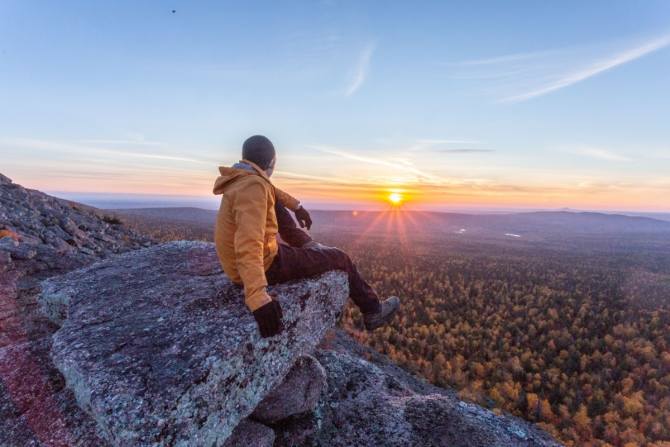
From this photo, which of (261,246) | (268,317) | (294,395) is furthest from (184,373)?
(294,395)

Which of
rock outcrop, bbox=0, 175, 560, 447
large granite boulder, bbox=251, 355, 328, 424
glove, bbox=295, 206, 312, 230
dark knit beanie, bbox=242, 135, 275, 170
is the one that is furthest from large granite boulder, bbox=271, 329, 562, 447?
dark knit beanie, bbox=242, 135, 275, 170

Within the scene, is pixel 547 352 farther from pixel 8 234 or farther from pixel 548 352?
pixel 8 234

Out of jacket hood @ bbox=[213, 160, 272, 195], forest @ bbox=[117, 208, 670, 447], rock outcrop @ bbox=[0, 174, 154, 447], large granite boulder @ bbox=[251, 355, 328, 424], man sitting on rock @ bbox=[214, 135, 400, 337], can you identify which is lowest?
forest @ bbox=[117, 208, 670, 447]

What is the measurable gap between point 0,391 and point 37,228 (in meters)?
10.9

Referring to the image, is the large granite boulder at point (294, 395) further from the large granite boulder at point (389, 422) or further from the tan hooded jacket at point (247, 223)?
the tan hooded jacket at point (247, 223)

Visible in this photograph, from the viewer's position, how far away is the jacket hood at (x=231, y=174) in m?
4.08

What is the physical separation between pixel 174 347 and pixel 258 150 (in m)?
2.72

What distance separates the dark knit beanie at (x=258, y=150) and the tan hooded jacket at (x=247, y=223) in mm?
152

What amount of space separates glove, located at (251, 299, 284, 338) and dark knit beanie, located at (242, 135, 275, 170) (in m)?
1.92

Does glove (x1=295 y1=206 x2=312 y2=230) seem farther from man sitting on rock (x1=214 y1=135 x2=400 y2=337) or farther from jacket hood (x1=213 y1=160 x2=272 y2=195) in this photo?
jacket hood (x1=213 y1=160 x2=272 y2=195)

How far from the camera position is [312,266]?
5.46 meters

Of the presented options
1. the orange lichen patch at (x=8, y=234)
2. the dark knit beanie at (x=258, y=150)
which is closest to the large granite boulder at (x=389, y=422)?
the dark knit beanie at (x=258, y=150)

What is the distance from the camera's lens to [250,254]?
12.2 feet

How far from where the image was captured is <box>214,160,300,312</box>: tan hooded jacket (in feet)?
12.2
